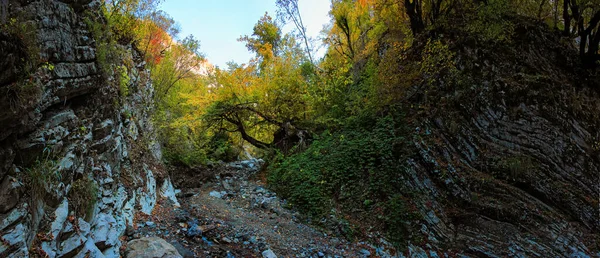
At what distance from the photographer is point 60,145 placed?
3.74 meters

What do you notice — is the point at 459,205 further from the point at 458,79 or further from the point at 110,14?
the point at 110,14

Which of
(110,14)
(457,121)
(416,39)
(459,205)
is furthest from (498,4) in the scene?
(110,14)

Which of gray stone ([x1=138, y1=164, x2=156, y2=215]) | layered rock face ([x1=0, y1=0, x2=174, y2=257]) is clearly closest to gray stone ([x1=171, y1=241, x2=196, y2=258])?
layered rock face ([x1=0, y1=0, x2=174, y2=257])

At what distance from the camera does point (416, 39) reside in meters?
9.65

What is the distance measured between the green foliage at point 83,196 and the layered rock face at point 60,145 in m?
0.01

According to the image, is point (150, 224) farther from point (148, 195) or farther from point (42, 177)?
point (42, 177)

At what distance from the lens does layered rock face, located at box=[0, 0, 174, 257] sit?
9.37 ft

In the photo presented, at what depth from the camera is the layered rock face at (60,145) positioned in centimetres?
286

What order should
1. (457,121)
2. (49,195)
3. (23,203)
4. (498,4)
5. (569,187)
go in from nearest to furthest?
(23,203) → (49,195) → (569,187) → (457,121) → (498,4)

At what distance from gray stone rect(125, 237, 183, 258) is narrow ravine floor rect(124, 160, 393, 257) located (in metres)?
0.40

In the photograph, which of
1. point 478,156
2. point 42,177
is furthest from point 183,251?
point 478,156

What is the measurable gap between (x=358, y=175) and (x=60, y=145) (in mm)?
6695

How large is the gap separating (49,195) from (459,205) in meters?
7.53

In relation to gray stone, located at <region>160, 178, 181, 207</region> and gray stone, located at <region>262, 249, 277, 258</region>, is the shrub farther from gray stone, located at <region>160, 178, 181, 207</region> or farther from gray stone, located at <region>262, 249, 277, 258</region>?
gray stone, located at <region>160, 178, 181, 207</region>
